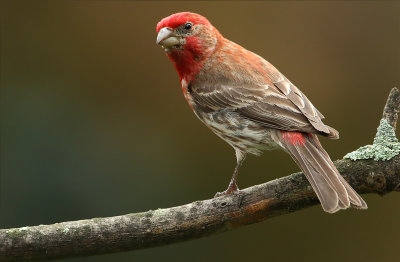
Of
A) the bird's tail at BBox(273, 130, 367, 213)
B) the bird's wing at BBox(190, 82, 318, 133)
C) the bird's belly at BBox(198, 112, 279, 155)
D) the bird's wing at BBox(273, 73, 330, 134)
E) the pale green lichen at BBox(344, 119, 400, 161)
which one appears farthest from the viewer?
the bird's belly at BBox(198, 112, 279, 155)

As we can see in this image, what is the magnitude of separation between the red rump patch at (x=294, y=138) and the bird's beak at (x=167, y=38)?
1.19 metres

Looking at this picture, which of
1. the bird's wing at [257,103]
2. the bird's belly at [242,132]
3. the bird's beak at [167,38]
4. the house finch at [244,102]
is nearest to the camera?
the house finch at [244,102]

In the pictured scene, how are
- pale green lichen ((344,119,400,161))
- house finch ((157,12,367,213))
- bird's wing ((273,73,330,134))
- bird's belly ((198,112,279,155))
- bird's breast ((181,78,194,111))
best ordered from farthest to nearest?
bird's breast ((181,78,194,111)) < bird's belly ((198,112,279,155)) < bird's wing ((273,73,330,134)) < house finch ((157,12,367,213)) < pale green lichen ((344,119,400,161))

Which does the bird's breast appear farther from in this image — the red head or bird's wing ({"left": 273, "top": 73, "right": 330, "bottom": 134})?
bird's wing ({"left": 273, "top": 73, "right": 330, "bottom": 134})

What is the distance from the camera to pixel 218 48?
5148mm

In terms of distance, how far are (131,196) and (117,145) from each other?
50cm

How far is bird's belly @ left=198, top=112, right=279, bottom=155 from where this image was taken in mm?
4512

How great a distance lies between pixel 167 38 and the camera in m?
4.89

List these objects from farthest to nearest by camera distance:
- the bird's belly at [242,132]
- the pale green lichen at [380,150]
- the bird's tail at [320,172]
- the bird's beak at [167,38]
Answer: the bird's beak at [167,38], the bird's belly at [242,132], the pale green lichen at [380,150], the bird's tail at [320,172]

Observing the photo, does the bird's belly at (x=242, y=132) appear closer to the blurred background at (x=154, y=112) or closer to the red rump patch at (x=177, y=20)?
the red rump patch at (x=177, y=20)

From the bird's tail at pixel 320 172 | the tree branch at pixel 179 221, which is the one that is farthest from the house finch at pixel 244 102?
the tree branch at pixel 179 221

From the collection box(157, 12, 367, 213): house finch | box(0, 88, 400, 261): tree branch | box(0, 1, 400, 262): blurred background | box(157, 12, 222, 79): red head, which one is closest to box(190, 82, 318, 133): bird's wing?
box(157, 12, 367, 213): house finch

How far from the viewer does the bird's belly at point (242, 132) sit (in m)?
4.51

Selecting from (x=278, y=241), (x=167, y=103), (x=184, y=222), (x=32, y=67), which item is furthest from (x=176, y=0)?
(x=184, y=222)
